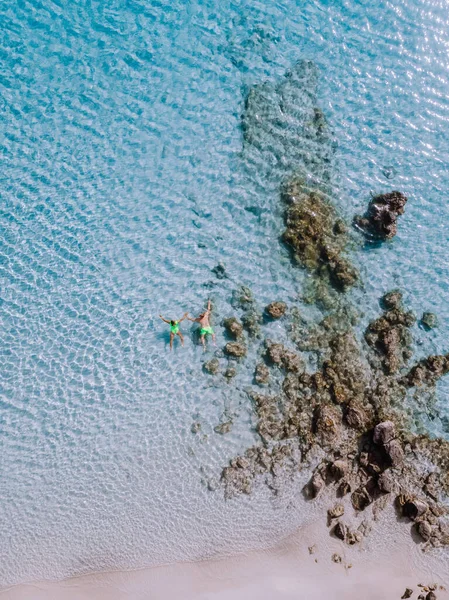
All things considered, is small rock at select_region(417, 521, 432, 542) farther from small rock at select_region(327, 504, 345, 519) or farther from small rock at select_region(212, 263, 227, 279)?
small rock at select_region(212, 263, 227, 279)

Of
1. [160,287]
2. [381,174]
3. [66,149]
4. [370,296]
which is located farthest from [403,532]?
[66,149]

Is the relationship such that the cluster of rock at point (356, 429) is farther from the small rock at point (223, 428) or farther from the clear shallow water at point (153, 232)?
the small rock at point (223, 428)

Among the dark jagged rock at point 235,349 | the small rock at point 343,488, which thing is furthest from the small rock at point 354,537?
the dark jagged rock at point 235,349

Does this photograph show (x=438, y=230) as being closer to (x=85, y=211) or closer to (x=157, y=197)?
(x=157, y=197)

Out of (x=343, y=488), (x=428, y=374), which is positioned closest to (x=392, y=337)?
(x=428, y=374)

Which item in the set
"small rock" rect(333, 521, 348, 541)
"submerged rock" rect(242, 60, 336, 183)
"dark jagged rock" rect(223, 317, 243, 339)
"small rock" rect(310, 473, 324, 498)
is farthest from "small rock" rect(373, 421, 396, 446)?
"submerged rock" rect(242, 60, 336, 183)

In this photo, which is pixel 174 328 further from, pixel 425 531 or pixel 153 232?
pixel 425 531

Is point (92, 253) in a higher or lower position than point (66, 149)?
lower
